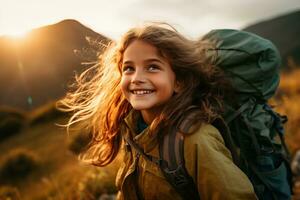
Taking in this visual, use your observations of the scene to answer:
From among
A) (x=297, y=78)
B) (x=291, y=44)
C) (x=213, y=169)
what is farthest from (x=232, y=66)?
(x=291, y=44)

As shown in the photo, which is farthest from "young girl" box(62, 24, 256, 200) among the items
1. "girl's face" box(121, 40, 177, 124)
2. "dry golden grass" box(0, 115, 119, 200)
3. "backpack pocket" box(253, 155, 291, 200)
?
"dry golden grass" box(0, 115, 119, 200)

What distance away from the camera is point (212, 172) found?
8.36 ft

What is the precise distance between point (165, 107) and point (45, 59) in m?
3.70

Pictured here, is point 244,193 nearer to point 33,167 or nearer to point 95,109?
point 95,109

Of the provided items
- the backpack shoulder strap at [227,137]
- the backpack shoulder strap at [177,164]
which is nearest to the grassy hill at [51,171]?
the backpack shoulder strap at [177,164]

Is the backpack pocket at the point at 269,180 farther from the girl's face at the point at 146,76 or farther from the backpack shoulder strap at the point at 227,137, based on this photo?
the girl's face at the point at 146,76

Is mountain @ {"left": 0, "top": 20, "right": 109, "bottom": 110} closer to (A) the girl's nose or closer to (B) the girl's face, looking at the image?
(B) the girl's face

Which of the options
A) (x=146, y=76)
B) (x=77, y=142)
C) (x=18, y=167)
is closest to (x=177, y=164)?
(x=146, y=76)

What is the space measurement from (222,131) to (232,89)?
0.38m

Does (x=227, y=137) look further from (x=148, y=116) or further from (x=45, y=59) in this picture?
(x=45, y=59)

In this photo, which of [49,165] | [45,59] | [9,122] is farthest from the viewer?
[9,122]

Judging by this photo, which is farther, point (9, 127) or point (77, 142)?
point (9, 127)

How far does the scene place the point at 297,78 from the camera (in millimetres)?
11570

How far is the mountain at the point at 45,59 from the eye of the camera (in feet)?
12.8
